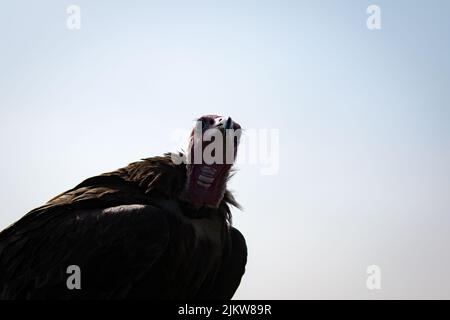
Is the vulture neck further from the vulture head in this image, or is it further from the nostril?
the nostril

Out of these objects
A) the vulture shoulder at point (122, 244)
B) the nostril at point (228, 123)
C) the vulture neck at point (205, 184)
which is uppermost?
the nostril at point (228, 123)

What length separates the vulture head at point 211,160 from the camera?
35.7 ft

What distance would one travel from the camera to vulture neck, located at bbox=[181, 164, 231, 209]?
10875mm

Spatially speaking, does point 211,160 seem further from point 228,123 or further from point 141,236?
point 141,236

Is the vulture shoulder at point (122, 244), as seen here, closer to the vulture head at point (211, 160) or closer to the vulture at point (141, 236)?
the vulture at point (141, 236)

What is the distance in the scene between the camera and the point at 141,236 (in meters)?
10.0

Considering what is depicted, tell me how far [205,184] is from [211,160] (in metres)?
0.41

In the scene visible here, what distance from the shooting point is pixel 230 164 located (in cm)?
1115

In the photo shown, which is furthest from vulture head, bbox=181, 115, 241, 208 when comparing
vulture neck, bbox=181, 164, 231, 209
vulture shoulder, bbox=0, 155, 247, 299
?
vulture shoulder, bbox=0, 155, 247, 299

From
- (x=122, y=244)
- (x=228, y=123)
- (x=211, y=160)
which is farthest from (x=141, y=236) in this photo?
(x=228, y=123)

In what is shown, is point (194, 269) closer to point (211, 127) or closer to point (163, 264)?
point (163, 264)

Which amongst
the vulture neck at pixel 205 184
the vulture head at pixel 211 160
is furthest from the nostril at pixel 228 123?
the vulture neck at pixel 205 184
